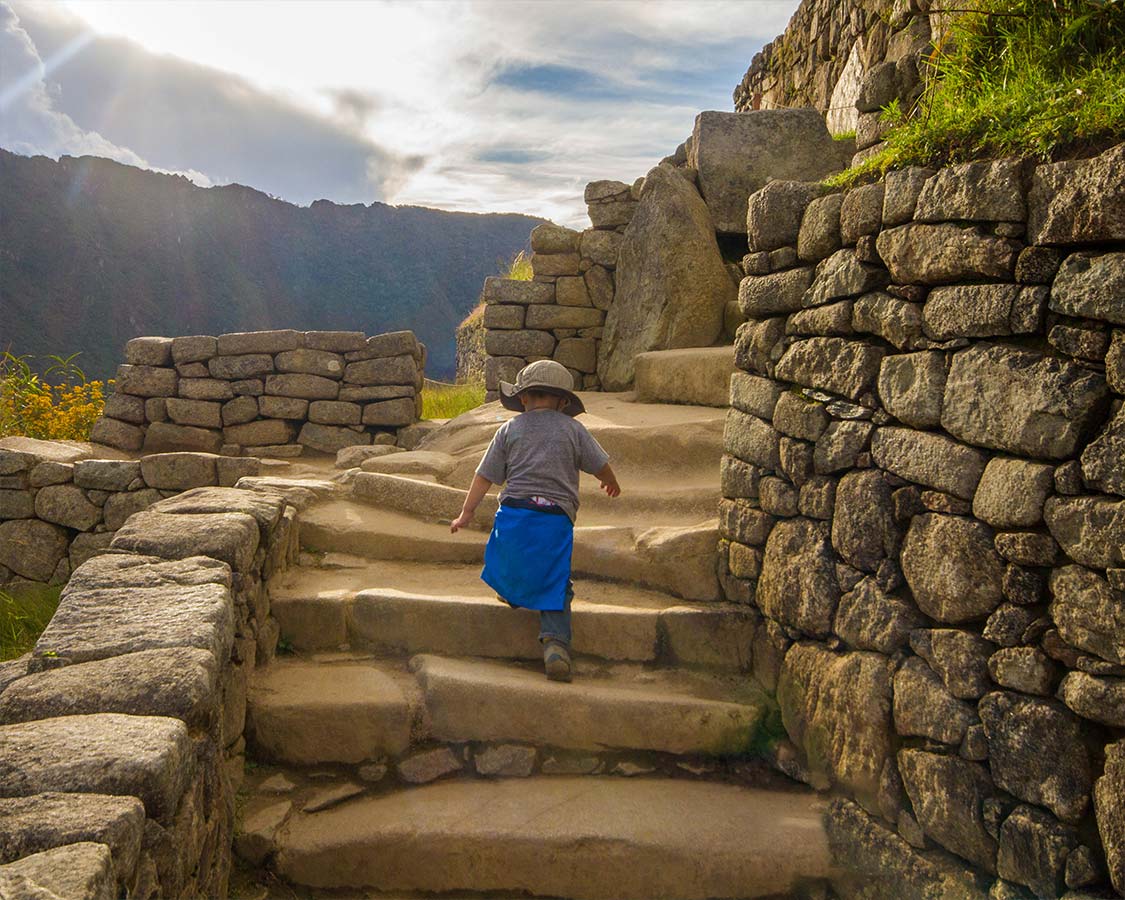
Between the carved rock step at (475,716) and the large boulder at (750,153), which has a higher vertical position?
the large boulder at (750,153)

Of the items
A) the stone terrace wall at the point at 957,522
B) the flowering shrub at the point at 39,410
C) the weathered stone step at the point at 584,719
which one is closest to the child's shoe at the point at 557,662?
the weathered stone step at the point at 584,719

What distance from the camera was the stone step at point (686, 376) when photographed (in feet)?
20.2

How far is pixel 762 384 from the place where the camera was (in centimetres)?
381

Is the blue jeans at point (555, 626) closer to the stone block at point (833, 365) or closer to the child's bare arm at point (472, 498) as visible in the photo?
the child's bare arm at point (472, 498)

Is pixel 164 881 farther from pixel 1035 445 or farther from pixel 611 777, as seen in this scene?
pixel 1035 445

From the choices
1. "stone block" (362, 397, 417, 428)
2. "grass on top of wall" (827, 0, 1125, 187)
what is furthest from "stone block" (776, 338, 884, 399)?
"stone block" (362, 397, 417, 428)

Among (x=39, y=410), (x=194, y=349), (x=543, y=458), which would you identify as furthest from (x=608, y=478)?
(x=39, y=410)

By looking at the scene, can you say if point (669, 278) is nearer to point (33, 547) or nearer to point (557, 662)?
point (557, 662)

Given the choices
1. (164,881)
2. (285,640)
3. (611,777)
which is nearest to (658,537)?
(611,777)

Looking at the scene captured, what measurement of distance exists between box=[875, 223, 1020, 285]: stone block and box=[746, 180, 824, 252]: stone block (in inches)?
25.8

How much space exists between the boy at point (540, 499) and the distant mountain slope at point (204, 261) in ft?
95.6

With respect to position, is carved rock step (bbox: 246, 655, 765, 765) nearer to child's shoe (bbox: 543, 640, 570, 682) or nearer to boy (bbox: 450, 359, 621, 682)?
Answer: child's shoe (bbox: 543, 640, 570, 682)

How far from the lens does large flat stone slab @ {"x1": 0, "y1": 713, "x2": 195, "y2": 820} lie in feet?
6.64

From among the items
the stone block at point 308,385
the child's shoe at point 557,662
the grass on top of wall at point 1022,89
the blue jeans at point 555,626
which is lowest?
the child's shoe at point 557,662
